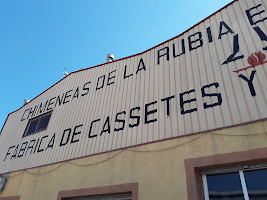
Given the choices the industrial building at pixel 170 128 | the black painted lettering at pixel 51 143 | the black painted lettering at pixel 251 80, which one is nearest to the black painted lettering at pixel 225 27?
the industrial building at pixel 170 128

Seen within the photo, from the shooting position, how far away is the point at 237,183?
13.3ft

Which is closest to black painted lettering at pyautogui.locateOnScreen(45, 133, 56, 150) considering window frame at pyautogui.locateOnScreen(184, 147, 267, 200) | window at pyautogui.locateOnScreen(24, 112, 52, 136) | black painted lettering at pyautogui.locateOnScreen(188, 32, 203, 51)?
window at pyautogui.locateOnScreen(24, 112, 52, 136)

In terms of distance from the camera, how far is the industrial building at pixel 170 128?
430 centimetres

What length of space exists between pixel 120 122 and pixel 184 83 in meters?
2.28

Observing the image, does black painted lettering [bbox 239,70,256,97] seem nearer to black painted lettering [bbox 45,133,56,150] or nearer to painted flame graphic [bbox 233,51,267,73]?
painted flame graphic [bbox 233,51,267,73]

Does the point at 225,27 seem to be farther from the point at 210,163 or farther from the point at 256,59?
the point at 210,163

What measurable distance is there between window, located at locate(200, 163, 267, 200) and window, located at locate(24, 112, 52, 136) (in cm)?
758

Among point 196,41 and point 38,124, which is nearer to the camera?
point 196,41

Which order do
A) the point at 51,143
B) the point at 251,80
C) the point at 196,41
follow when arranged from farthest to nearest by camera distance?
the point at 51,143
the point at 196,41
the point at 251,80

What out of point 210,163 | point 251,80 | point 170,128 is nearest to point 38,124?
point 170,128

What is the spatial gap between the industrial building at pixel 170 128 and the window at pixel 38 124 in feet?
2.25

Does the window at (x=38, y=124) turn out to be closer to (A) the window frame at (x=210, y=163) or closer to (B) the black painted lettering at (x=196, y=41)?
(B) the black painted lettering at (x=196, y=41)

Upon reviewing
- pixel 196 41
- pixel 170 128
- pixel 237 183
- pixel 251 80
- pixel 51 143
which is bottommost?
pixel 237 183

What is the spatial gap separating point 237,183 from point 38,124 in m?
8.91
